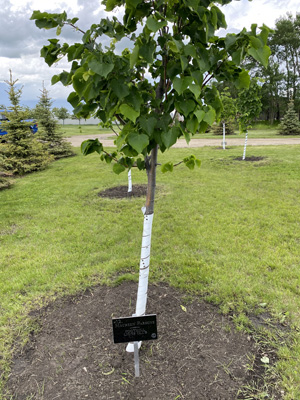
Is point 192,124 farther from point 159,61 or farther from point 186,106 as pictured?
point 159,61

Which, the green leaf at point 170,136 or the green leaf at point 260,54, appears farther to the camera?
the green leaf at point 170,136

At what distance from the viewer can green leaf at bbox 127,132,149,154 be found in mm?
1242

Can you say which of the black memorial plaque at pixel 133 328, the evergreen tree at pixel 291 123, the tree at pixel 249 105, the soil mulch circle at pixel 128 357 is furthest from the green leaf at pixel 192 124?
the evergreen tree at pixel 291 123

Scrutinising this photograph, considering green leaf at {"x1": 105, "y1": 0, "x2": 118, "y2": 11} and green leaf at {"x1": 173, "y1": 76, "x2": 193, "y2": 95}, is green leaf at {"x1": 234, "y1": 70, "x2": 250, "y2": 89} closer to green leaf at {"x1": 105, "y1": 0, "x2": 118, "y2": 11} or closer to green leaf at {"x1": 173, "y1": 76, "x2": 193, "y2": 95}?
green leaf at {"x1": 173, "y1": 76, "x2": 193, "y2": 95}

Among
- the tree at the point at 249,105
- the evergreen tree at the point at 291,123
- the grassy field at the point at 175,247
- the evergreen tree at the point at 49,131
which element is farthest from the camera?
the evergreen tree at the point at 291,123

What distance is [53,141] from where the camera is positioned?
484 inches

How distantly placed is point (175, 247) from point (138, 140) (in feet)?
8.73

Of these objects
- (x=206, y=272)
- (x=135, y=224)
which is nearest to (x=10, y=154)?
(x=135, y=224)

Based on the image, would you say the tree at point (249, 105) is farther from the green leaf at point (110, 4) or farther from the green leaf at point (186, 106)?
the green leaf at point (186, 106)

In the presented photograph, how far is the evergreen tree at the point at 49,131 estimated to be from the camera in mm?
11703

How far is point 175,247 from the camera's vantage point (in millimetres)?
3717

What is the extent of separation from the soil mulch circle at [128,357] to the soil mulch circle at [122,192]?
11.8ft

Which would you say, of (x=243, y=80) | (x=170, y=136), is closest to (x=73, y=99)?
(x=170, y=136)

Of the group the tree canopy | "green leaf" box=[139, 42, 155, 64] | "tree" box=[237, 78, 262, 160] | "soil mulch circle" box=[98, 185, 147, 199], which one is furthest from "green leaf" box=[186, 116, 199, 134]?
"tree" box=[237, 78, 262, 160]
